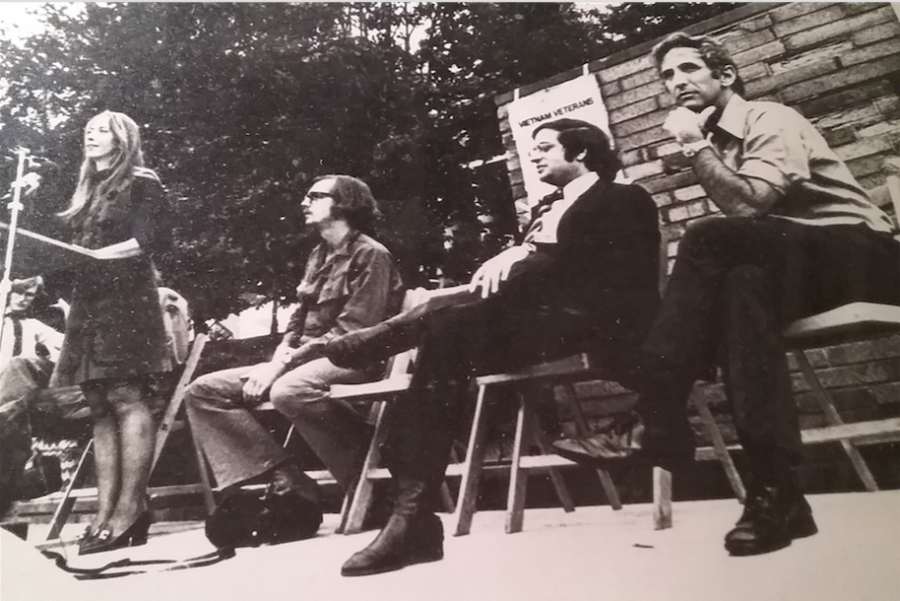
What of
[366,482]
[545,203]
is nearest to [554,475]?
[366,482]

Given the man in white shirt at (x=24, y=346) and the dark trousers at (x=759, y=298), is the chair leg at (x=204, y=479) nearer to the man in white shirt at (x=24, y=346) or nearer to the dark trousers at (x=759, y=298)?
the man in white shirt at (x=24, y=346)

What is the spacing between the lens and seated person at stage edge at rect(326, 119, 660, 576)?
1999 millimetres

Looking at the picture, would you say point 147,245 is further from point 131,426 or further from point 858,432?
point 858,432

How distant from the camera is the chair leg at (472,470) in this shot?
1995 millimetres

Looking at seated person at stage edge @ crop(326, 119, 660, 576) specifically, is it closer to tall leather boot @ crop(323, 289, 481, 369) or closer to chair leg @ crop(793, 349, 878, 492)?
tall leather boot @ crop(323, 289, 481, 369)

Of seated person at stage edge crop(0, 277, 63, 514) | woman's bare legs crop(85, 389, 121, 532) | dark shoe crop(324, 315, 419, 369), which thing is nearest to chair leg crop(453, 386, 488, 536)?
dark shoe crop(324, 315, 419, 369)

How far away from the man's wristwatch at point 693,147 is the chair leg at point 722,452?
92cm

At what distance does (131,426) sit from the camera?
91.3 inches

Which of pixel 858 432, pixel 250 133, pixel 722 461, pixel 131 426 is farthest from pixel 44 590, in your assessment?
pixel 858 432

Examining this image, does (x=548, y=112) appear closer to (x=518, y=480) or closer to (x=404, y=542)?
(x=518, y=480)

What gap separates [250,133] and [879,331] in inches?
96.3

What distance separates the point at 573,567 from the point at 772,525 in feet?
1.96

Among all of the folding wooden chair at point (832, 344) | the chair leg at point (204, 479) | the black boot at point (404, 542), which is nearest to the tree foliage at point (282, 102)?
the chair leg at point (204, 479)

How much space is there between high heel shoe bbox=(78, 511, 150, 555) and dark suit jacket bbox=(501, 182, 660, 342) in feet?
5.17
